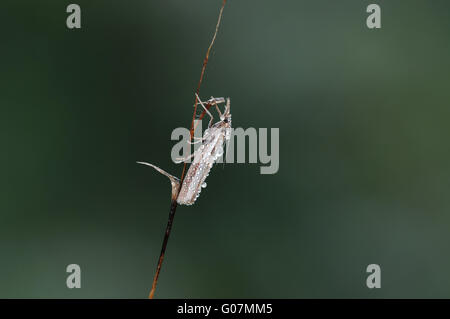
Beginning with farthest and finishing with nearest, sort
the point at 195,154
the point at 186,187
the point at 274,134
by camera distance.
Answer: the point at 274,134 → the point at 195,154 → the point at 186,187

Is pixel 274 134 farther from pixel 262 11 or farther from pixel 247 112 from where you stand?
pixel 262 11

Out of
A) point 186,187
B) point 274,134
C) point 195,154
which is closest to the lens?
point 186,187

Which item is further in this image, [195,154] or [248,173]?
[248,173]
